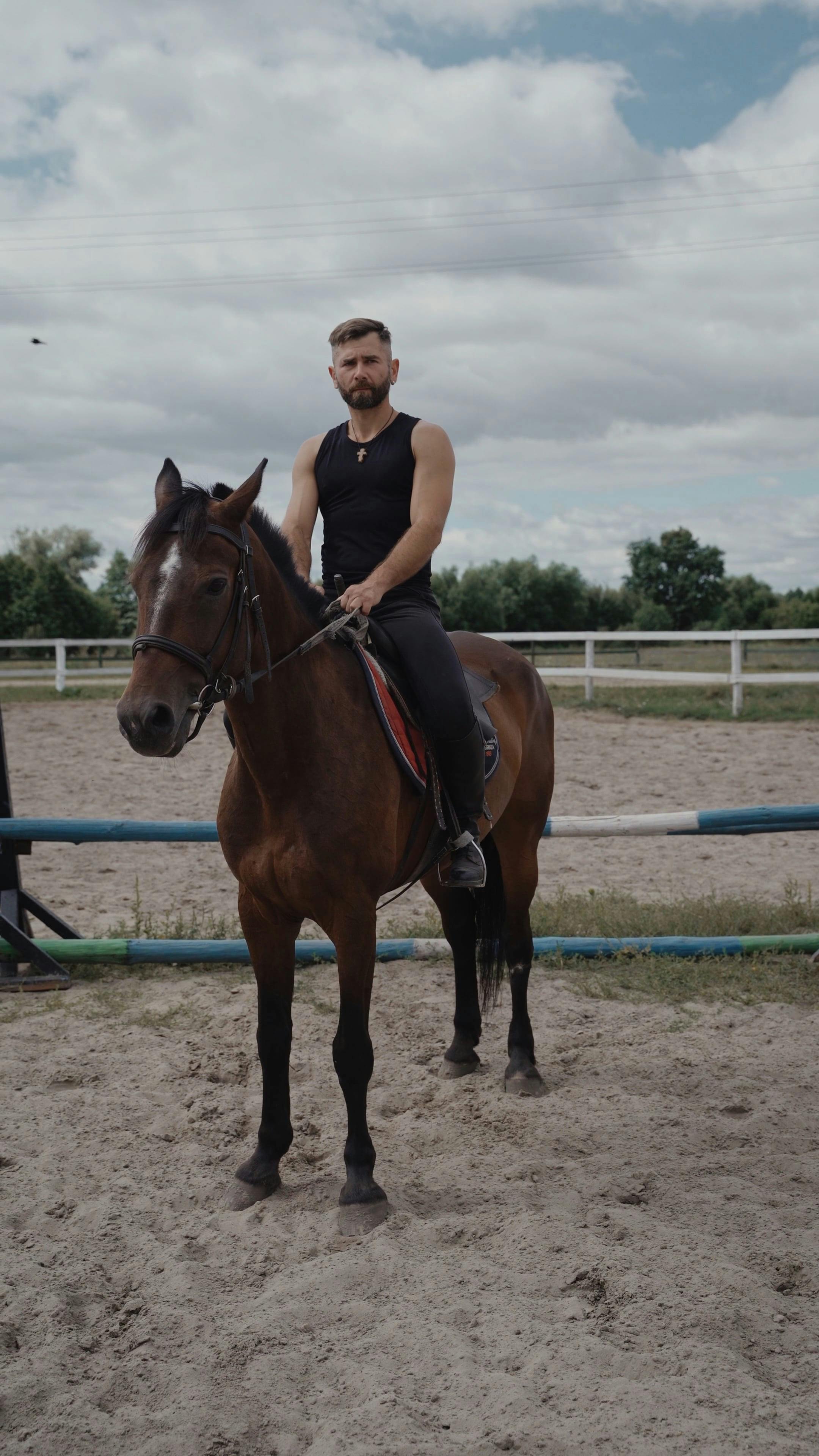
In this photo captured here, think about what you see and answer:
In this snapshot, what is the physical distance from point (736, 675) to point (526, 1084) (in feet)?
42.3

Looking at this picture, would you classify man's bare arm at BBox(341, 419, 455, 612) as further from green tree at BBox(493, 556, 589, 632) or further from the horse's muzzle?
green tree at BBox(493, 556, 589, 632)

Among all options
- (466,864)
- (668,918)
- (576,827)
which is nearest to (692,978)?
(668,918)

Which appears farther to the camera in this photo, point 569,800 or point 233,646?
point 569,800

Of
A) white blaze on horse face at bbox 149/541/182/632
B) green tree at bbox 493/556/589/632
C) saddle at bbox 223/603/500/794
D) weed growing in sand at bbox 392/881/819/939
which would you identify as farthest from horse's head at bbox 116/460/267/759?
green tree at bbox 493/556/589/632

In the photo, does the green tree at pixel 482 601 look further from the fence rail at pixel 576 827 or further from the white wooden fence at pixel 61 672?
the fence rail at pixel 576 827

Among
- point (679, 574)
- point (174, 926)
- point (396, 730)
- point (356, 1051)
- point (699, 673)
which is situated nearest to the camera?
point (356, 1051)

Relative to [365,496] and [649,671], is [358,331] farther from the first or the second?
[649,671]

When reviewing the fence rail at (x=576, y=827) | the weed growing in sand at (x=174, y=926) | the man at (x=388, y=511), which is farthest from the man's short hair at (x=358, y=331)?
the weed growing in sand at (x=174, y=926)

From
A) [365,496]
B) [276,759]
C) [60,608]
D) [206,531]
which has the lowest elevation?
[276,759]

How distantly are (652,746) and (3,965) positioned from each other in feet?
30.8

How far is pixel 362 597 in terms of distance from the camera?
3316 millimetres

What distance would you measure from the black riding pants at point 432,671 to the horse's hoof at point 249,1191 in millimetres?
1613

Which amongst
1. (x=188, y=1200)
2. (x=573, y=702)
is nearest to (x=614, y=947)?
(x=188, y=1200)

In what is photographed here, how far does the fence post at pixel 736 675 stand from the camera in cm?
1576
